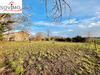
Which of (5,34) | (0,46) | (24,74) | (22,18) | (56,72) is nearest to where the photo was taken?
(24,74)

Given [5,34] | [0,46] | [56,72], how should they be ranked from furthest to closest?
[5,34] → [0,46] → [56,72]

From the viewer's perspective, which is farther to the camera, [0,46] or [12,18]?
[12,18]

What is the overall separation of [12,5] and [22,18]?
1818 millimetres

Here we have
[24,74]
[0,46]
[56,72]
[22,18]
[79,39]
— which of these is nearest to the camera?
[24,74]

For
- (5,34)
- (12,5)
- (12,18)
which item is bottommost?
(5,34)

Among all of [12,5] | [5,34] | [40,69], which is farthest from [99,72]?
[5,34]

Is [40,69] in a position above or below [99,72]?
above

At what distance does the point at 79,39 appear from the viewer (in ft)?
64.3

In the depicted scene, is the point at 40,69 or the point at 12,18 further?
the point at 12,18

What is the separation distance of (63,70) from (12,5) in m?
7.54

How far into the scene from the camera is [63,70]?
2.69 metres

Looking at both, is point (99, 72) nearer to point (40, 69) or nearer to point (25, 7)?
point (40, 69)

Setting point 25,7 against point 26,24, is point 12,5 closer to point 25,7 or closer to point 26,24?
point 25,7

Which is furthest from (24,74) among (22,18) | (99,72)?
(22,18)
